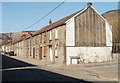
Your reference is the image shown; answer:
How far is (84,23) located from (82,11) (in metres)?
1.65

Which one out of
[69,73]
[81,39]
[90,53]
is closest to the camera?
[69,73]

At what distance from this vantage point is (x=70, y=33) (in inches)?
971

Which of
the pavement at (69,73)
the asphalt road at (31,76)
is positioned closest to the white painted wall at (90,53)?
the pavement at (69,73)

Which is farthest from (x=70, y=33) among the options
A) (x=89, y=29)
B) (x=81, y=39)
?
(x=89, y=29)

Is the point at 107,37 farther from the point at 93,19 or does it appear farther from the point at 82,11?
the point at 82,11

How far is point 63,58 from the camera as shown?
2431cm

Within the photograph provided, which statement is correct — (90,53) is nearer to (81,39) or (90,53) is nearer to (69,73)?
(81,39)

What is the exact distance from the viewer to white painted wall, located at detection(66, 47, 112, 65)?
2447 cm

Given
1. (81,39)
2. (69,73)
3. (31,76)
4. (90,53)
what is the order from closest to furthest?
(31,76) → (69,73) → (81,39) → (90,53)

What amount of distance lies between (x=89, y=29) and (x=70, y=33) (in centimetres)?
314

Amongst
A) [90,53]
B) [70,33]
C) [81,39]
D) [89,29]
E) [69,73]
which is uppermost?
[89,29]

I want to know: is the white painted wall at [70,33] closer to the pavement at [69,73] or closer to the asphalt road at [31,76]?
the pavement at [69,73]

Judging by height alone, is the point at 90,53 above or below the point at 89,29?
below

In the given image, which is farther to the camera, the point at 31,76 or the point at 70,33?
the point at 70,33
